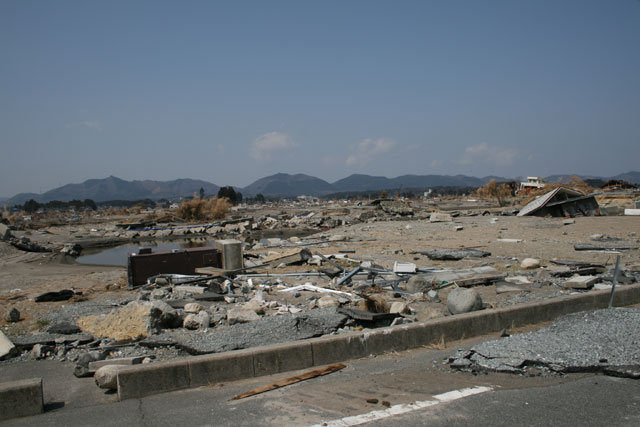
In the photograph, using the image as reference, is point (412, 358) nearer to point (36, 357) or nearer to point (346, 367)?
point (346, 367)

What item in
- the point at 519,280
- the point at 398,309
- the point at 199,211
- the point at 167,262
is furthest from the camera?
the point at 199,211

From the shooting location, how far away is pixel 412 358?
5762mm

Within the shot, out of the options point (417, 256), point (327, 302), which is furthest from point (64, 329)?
point (417, 256)

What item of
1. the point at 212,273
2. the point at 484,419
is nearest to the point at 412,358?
the point at 484,419

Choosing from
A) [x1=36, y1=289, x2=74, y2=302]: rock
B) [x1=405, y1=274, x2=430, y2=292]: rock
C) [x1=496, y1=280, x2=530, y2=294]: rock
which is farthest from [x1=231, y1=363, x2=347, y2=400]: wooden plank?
Result: [x1=36, y1=289, x2=74, y2=302]: rock

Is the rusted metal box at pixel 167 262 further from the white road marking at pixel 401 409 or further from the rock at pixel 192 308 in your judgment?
the white road marking at pixel 401 409

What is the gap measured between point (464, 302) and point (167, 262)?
7652 millimetres

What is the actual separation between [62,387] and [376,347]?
3.50 meters

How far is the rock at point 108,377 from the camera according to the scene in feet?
16.1

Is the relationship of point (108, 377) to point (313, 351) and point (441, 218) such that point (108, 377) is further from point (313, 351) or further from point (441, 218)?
point (441, 218)

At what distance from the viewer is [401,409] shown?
4227mm

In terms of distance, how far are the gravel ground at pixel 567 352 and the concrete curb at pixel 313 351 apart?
0.71m

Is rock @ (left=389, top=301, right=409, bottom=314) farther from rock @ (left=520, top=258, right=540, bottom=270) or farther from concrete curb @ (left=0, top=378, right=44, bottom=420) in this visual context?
rock @ (left=520, top=258, right=540, bottom=270)

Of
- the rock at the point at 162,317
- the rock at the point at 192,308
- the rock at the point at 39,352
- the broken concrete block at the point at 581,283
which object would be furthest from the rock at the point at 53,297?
the broken concrete block at the point at 581,283
